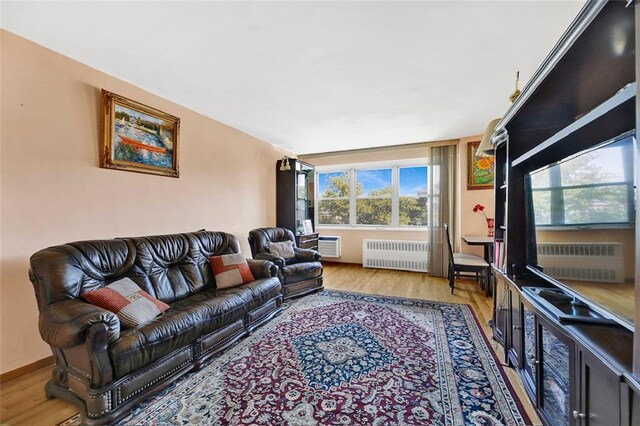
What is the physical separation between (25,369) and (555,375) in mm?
3560

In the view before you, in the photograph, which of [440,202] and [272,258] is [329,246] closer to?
[272,258]

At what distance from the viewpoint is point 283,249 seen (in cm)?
400

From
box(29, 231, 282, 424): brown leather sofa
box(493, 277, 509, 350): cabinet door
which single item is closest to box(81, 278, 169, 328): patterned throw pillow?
box(29, 231, 282, 424): brown leather sofa

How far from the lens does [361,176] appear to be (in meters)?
5.84

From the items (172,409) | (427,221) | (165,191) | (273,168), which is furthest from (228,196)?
(427,221)

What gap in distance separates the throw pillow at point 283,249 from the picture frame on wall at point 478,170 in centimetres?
332

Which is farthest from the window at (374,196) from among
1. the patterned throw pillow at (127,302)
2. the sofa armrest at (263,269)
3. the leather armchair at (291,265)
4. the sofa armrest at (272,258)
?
the patterned throw pillow at (127,302)

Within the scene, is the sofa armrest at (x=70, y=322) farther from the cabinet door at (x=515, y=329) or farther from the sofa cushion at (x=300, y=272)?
the cabinet door at (x=515, y=329)

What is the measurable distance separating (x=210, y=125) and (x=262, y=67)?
5.49 feet

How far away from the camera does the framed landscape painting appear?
2.47 metres

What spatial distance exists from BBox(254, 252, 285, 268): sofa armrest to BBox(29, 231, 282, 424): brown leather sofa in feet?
2.11

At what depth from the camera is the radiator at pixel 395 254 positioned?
498 cm

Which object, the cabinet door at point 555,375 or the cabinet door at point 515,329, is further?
the cabinet door at point 515,329

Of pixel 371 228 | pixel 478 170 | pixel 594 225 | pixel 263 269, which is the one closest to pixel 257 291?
pixel 263 269
